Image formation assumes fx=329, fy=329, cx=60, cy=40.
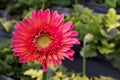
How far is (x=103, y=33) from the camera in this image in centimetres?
169

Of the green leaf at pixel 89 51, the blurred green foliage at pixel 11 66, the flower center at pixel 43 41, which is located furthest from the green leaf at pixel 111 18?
the flower center at pixel 43 41

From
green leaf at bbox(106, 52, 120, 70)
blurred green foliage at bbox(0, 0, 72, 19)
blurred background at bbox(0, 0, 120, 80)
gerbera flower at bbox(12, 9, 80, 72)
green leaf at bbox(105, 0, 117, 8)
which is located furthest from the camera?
blurred green foliage at bbox(0, 0, 72, 19)

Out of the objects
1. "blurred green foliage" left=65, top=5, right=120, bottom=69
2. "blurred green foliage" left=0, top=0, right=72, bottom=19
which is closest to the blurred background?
"blurred green foliage" left=65, top=5, right=120, bottom=69

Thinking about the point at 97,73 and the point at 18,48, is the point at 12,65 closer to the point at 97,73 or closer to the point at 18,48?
the point at 97,73

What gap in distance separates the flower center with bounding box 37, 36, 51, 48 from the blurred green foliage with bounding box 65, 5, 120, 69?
82 cm

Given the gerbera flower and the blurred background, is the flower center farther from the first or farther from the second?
the blurred background

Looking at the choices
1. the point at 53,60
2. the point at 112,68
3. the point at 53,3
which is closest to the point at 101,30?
the point at 112,68

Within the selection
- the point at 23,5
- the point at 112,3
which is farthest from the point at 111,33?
the point at 23,5

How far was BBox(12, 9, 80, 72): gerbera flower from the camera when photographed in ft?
2.50

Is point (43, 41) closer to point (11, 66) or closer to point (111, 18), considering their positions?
point (11, 66)

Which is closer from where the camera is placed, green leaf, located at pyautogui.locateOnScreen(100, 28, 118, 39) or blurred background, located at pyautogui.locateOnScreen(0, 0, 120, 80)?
blurred background, located at pyautogui.locateOnScreen(0, 0, 120, 80)

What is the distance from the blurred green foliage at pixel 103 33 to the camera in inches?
64.4

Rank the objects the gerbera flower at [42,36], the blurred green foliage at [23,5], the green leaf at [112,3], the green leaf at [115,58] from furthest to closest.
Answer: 1. the blurred green foliage at [23,5]
2. the green leaf at [112,3]
3. the green leaf at [115,58]
4. the gerbera flower at [42,36]

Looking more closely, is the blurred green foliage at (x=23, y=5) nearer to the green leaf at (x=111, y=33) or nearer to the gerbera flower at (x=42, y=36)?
the green leaf at (x=111, y=33)
